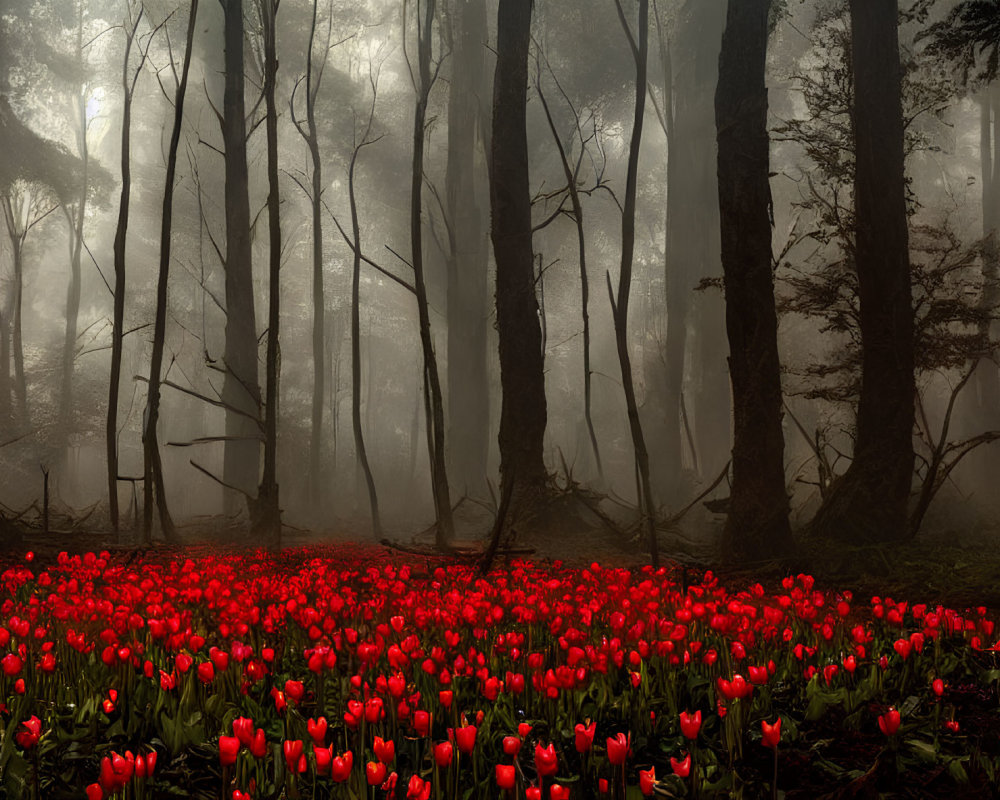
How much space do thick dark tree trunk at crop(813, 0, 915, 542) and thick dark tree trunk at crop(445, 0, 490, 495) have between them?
29.5ft

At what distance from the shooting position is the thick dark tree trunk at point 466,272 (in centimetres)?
1767

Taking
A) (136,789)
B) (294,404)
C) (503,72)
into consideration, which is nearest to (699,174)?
(503,72)

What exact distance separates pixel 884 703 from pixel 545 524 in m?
6.86

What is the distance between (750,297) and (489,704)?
20.1 feet

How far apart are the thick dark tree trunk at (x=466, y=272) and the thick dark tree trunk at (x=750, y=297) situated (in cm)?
886

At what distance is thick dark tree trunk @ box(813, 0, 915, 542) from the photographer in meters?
8.34

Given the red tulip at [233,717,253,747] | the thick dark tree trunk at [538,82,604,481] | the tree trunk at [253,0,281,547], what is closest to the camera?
the red tulip at [233,717,253,747]

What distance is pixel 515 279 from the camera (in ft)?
34.5

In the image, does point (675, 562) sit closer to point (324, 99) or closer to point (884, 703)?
point (884, 703)

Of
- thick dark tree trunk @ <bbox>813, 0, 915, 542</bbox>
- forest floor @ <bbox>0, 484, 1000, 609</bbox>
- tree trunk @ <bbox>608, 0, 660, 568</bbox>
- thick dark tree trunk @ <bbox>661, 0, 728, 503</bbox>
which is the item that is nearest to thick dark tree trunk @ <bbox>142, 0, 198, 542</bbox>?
forest floor @ <bbox>0, 484, 1000, 609</bbox>

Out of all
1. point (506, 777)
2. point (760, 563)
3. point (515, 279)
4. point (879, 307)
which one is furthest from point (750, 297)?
point (506, 777)

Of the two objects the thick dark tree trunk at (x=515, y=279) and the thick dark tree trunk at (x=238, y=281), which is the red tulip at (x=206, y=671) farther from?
the thick dark tree trunk at (x=238, y=281)

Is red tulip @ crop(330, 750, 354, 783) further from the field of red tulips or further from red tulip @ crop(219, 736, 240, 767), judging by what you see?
red tulip @ crop(219, 736, 240, 767)

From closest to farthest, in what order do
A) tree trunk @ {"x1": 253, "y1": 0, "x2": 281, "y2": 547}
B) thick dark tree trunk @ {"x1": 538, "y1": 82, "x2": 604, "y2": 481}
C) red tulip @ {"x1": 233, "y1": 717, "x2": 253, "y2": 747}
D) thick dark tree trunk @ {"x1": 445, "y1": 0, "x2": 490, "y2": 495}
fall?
red tulip @ {"x1": 233, "y1": 717, "x2": 253, "y2": 747} < thick dark tree trunk @ {"x1": 538, "y1": 82, "x2": 604, "y2": 481} < tree trunk @ {"x1": 253, "y1": 0, "x2": 281, "y2": 547} < thick dark tree trunk @ {"x1": 445, "y1": 0, "x2": 490, "y2": 495}
